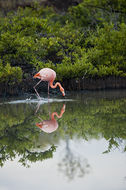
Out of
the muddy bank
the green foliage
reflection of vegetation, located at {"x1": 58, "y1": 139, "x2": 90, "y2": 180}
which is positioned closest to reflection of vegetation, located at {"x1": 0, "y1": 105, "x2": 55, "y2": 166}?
reflection of vegetation, located at {"x1": 58, "y1": 139, "x2": 90, "y2": 180}

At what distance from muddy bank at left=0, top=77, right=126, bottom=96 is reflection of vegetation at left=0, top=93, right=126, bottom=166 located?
376 cm

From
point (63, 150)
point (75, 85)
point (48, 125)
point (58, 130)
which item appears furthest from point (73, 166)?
point (75, 85)

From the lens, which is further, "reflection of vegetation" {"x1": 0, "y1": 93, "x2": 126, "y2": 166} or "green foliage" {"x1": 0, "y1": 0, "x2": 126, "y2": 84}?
"green foliage" {"x1": 0, "y1": 0, "x2": 126, "y2": 84}

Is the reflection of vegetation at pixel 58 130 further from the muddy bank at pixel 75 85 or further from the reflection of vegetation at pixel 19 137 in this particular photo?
the muddy bank at pixel 75 85

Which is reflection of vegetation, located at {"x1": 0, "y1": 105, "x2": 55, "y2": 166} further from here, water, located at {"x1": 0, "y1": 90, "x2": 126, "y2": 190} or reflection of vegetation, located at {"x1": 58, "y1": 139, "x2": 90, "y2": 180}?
reflection of vegetation, located at {"x1": 58, "y1": 139, "x2": 90, "y2": 180}

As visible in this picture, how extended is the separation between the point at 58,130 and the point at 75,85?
8.66 meters

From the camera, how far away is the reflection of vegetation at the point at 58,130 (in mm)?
5488

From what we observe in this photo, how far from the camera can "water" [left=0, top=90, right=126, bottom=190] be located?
402cm

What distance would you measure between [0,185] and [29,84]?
35.4 ft

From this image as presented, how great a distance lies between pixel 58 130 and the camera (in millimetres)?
6902

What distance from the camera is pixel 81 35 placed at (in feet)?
55.7

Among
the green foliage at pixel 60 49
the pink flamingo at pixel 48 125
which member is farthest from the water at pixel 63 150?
the green foliage at pixel 60 49

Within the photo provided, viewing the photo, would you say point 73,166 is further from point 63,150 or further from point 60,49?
point 60,49

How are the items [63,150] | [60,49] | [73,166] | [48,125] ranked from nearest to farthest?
[73,166], [63,150], [48,125], [60,49]
